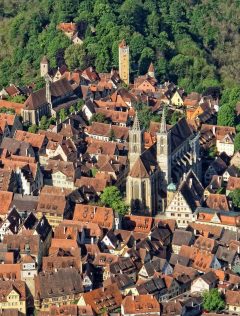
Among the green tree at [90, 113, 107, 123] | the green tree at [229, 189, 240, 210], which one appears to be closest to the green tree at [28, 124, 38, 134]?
the green tree at [90, 113, 107, 123]

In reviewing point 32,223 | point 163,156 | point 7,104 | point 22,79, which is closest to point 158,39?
point 22,79

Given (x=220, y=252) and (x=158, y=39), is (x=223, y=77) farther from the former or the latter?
(x=220, y=252)

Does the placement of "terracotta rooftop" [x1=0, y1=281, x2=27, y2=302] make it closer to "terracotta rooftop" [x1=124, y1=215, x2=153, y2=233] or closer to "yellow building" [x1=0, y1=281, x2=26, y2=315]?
"yellow building" [x1=0, y1=281, x2=26, y2=315]

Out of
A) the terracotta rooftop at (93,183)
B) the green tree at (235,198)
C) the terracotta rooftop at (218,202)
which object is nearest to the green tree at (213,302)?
the terracotta rooftop at (218,202)

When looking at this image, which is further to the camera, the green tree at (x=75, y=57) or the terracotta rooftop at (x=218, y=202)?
the green tree at (x=75, y=57)

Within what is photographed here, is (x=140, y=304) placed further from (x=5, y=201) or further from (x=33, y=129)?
(x=33, y=129)

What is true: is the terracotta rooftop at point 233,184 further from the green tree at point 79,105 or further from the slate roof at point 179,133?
the green tree at point 79,105
